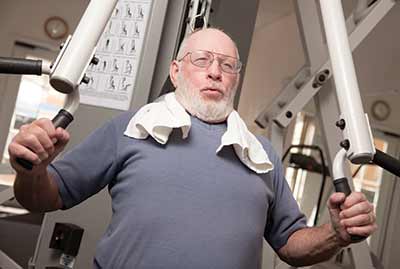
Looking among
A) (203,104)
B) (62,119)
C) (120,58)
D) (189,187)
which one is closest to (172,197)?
(189,187)

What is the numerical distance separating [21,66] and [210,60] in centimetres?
58

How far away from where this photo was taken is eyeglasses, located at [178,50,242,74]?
1165mm

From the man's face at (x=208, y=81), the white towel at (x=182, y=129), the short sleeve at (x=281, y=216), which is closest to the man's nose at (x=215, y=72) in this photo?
the man's face at (x=208, y=81)

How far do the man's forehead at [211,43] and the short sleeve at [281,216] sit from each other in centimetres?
32

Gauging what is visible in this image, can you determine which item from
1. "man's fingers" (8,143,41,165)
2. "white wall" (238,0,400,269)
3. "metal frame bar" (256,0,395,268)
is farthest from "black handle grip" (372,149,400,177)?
"white wall" (238,0,400,269)

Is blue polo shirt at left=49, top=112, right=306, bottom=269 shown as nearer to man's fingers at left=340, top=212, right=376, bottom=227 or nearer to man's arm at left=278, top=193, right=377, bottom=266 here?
man's arm at left=278, top=193, right=377, bottom=266

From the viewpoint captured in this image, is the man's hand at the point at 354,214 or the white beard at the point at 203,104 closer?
the man's hand at the point at 354,214

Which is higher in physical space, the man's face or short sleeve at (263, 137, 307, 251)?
the man's face

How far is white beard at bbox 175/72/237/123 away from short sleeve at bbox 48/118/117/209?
0.69ft

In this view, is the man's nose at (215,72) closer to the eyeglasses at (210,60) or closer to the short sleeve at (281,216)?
the eyeglasses at (210,60)

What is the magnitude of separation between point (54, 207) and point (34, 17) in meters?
3.80

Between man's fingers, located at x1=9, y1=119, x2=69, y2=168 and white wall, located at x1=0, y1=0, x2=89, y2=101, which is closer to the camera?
man's fingers, located at x1=9, y1=119, x2=69, y2=168

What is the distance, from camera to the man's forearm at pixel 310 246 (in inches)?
38.2

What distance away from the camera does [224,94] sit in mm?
1156
